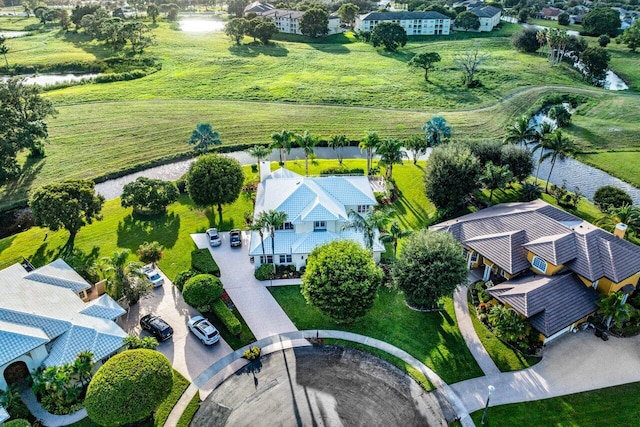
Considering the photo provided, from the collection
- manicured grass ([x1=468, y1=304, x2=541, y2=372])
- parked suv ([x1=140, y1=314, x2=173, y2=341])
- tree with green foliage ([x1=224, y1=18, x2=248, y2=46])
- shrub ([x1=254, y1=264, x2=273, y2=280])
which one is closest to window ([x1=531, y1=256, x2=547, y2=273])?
manicured grass ([x1=468, y1=304, x2=541, y2=372])

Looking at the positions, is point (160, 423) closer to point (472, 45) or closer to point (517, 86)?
point (517, 86)

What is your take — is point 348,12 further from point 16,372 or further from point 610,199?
point 16,372

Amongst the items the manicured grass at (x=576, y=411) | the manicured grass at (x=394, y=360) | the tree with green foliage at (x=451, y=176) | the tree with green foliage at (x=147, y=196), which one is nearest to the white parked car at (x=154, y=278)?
the tree with green foliage at (x=147, y=196)

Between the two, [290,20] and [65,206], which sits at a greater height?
[290,20]

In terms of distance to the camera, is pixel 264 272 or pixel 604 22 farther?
pixel 604 22

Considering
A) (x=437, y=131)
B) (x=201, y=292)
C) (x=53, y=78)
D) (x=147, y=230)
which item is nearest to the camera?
(x=201, y=292)

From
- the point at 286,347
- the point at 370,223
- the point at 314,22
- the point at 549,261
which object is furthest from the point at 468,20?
the point at 286,347

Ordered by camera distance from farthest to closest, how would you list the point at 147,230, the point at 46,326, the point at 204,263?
the point at 147,230, the point at 204,263, the point at 46,326
